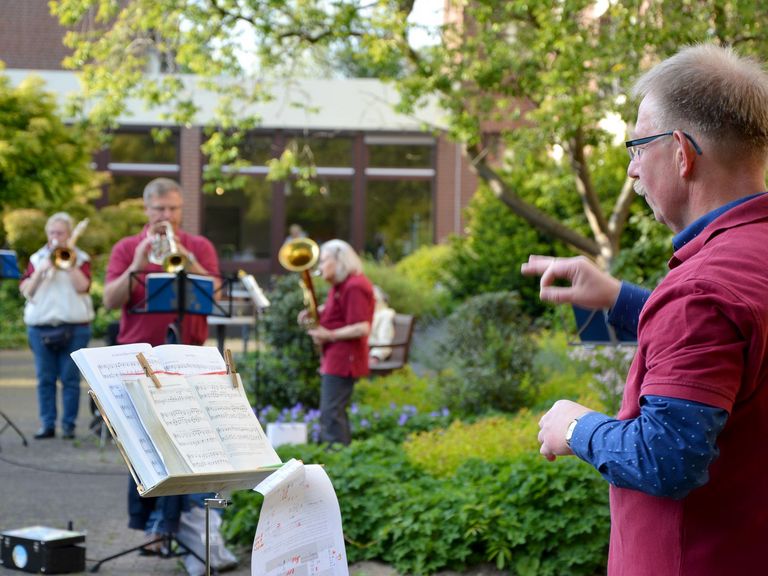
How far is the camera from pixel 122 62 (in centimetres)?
1279

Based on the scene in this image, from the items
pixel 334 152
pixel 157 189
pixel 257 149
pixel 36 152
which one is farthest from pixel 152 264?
pixel 334 152

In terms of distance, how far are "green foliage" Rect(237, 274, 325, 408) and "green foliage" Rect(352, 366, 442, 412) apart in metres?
0.50

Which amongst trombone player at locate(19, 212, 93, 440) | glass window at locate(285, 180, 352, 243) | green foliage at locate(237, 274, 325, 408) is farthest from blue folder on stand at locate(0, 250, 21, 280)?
glass window at locate(285, 180, 352, 243)

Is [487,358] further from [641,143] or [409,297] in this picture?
[409,297]

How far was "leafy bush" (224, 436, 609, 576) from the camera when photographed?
18.3ft

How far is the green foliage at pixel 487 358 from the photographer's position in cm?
958

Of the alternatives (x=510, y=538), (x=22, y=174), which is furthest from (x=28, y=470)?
(x=22, y=174)

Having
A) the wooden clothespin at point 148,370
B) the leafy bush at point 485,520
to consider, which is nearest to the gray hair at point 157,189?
the leafy bush at point 485,520

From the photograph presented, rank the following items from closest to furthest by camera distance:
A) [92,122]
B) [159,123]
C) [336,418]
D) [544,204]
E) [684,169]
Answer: [684,169]
[336,418]
[92,122]
[544,204]
[159,123]

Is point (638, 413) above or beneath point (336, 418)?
above

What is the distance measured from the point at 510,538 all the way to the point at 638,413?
3.52m

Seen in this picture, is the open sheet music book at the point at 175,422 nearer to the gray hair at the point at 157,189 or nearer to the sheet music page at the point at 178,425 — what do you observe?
the sheet music page at the point at 178,425

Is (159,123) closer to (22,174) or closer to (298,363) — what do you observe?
(22,174)

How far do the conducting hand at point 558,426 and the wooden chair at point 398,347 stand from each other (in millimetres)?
9403
